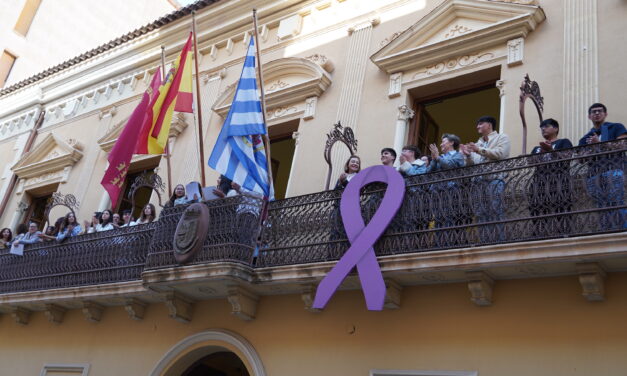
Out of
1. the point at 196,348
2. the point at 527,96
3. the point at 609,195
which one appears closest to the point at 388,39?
the point at 527,96

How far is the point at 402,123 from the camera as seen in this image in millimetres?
8914

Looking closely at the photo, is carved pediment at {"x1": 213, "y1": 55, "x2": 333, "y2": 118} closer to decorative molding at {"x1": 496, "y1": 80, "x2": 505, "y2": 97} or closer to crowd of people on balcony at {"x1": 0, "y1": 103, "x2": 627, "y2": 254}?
crowd of people on balcony at {"x1": 0, "y1": 103, "x2": 627, "y2": 254}

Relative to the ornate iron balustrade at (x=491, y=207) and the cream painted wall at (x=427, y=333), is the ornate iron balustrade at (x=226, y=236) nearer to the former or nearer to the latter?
the ornate iron balustrade at (x=491, y=207)

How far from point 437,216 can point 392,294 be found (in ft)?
3.53

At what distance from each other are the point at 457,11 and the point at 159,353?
6737 millimetres

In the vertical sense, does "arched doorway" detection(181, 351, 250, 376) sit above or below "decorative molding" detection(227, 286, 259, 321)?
below

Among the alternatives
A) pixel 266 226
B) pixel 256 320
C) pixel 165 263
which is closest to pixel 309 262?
pixel 266 226

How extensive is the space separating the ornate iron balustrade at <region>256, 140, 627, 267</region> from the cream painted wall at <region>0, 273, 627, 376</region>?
2.37 ft

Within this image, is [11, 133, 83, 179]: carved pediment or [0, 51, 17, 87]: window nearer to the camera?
[11, 133, 83, 179]: carved pediment

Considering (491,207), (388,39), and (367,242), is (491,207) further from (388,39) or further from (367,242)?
(388,39)

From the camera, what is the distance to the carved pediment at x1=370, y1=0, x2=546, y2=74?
831 centimetres

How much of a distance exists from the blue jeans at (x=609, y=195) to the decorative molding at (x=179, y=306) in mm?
5597

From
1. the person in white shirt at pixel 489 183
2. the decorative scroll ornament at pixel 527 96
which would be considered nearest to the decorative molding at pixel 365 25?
the decorative scroll ornament at pixel 527 96

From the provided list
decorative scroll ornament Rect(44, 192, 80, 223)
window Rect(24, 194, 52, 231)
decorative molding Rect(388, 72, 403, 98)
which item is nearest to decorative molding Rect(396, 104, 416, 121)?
decorative molding Rect(388, 72, 403, 98)
